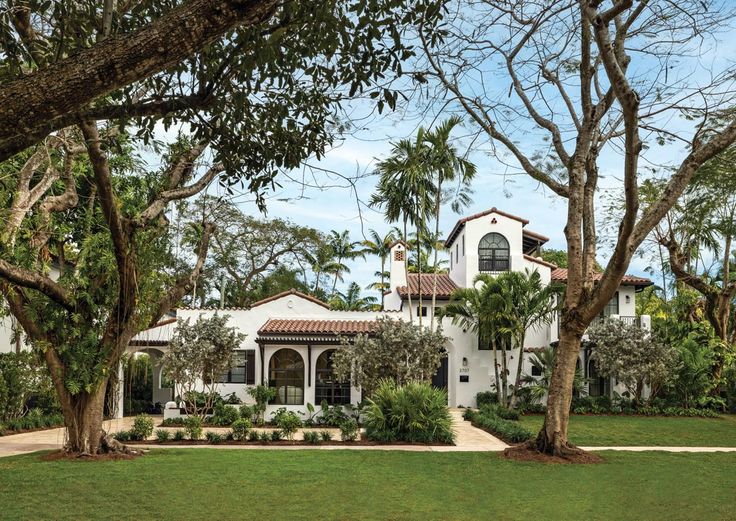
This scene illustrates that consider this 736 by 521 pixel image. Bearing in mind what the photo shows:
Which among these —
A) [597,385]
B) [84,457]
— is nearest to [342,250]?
[597,385]

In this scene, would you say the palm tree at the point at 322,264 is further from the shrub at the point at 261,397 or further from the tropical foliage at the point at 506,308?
the shrub at the point at 261,397

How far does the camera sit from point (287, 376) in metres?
24.1

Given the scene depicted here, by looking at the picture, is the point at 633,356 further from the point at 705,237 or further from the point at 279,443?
the point at 279,443

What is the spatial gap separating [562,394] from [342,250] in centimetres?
3251

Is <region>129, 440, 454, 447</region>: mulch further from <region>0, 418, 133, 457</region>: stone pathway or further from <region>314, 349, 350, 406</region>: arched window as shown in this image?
<region>314, 349, 350, 406</region>: arched window

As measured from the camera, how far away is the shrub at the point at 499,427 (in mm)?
16656

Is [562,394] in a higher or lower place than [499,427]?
higher

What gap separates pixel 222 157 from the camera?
6.83m

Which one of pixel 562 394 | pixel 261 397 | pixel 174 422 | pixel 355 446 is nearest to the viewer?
pixel 562 394

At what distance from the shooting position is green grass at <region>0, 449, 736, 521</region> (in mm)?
8789

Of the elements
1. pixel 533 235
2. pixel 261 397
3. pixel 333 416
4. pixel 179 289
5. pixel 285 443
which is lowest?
pixel 285 443

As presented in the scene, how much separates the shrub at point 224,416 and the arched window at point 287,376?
3111mm

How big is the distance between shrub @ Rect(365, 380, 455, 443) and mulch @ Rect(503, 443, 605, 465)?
2851 millimetres

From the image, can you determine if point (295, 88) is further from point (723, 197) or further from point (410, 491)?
point (723, 197)
